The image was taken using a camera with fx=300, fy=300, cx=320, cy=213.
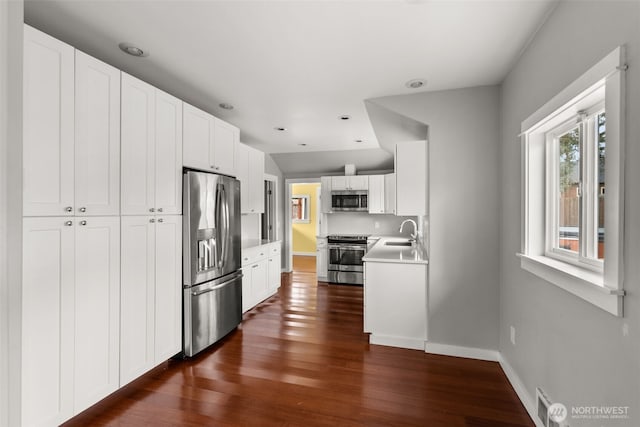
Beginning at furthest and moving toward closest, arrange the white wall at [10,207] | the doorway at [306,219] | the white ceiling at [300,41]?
1. the doorway at [306,219]
2. the white ceiling at [300,41]
3. the white wall at [10,207]

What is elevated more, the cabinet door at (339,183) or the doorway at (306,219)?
the cabinet door at (339,183)

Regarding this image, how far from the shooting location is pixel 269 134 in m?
4.50

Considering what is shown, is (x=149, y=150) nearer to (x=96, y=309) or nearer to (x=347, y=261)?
(x=96, y=309)

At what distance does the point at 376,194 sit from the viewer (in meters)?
5.82

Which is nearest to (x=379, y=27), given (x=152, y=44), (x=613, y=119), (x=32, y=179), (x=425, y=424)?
(x=613, y=119)

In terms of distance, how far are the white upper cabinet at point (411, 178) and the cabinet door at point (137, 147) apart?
226 cm

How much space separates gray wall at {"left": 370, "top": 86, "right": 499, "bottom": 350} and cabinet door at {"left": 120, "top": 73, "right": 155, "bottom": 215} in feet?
7.54

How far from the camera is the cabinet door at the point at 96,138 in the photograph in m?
1.83

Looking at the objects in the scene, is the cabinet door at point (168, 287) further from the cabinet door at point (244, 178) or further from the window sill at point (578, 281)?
the window sill at point (578, 281)

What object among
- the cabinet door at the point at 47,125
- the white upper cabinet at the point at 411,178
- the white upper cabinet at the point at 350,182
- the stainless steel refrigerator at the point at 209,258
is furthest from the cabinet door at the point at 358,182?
the cabinet door at the point at 47,125

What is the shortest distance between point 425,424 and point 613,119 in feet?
6.29

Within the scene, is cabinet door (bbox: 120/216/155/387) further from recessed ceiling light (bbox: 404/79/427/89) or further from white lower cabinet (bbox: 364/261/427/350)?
recessed ceiling light (bbox: 404/79/427/89)

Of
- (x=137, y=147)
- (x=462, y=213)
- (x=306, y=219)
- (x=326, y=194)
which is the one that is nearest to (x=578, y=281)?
(x=462, y=213)

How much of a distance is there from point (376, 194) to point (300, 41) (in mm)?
4071
